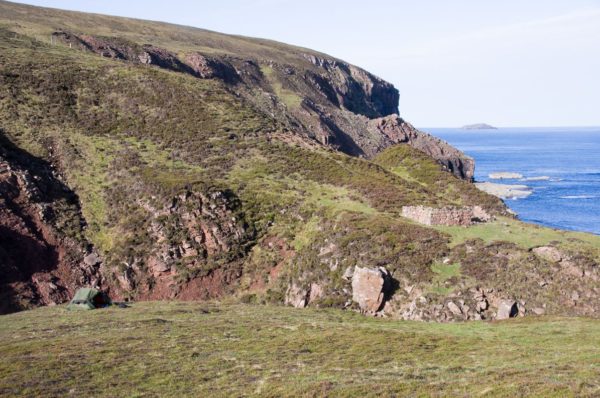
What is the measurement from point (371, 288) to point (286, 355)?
43.4 feet

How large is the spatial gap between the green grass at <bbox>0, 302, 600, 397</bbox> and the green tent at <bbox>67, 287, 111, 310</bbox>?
4.42 ft

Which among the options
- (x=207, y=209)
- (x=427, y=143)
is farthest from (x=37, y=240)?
(x=427, y=143)

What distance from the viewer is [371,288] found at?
120ft

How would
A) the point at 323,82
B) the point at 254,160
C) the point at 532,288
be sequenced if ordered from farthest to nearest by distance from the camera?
1. the point at 323,82
2. the point at 254,160
3. the point at 532,288

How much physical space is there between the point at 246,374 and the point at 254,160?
40.2 m

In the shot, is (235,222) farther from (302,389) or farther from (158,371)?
(302,389)

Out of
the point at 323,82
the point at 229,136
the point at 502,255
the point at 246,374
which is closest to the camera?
the point at 246,374

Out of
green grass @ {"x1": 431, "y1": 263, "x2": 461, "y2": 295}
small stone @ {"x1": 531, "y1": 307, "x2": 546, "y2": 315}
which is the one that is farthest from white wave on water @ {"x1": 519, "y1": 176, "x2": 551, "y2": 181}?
small stone @ {"x1": 531, "y1": 307, "x2": 546, "y2": 315}

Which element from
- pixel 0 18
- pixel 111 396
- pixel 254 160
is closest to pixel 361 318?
pixel 111 396

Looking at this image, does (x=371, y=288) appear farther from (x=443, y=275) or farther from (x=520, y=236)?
(x=520, y=236)

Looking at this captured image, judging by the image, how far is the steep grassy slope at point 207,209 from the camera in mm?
37500

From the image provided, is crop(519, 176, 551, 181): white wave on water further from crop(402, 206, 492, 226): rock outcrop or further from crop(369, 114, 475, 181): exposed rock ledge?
crop(402, 206, 492, 226): rock outcrop

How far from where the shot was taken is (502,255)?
123ft

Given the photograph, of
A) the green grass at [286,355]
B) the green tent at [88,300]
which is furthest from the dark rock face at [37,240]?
the green grass at [286,355]
